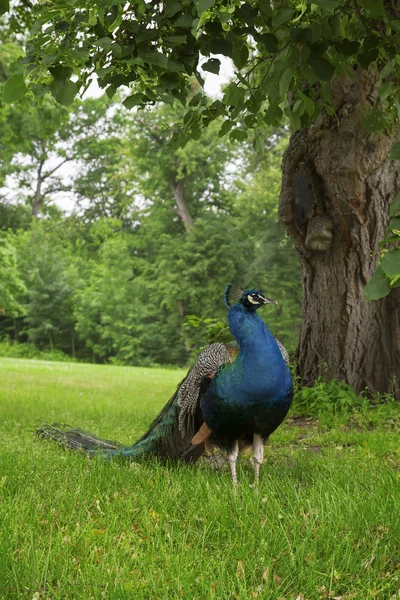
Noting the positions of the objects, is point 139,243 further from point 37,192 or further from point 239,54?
point 239,54

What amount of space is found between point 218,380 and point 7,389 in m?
7.84

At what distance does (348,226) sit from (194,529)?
15.7 feet

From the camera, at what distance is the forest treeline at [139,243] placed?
1069 inches

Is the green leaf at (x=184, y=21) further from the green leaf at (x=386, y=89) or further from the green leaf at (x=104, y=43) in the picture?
the green leaf at (x=386, y=89)

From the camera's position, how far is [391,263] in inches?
99.1

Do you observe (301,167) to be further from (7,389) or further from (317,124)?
(7,389)

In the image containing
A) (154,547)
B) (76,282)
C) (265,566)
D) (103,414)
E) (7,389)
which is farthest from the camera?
(76,282)

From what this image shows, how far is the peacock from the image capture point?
144 inches

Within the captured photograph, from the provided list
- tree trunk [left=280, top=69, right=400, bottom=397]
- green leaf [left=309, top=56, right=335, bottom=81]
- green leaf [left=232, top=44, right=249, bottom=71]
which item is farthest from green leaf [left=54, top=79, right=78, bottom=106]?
tree trunk [left=280, top=69, right=400, bottom=397]

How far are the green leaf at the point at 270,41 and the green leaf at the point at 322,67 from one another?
0.71 feet

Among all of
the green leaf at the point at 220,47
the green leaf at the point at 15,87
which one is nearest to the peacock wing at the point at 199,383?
the green leaf at the point at 220,47

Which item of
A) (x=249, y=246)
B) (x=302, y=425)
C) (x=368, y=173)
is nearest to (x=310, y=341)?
(x=302, y=425)

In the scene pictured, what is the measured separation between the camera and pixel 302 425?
6848mm

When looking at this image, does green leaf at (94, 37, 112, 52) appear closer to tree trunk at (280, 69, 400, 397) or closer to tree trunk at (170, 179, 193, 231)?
tree trunk at (280, 69, 400, 397)
